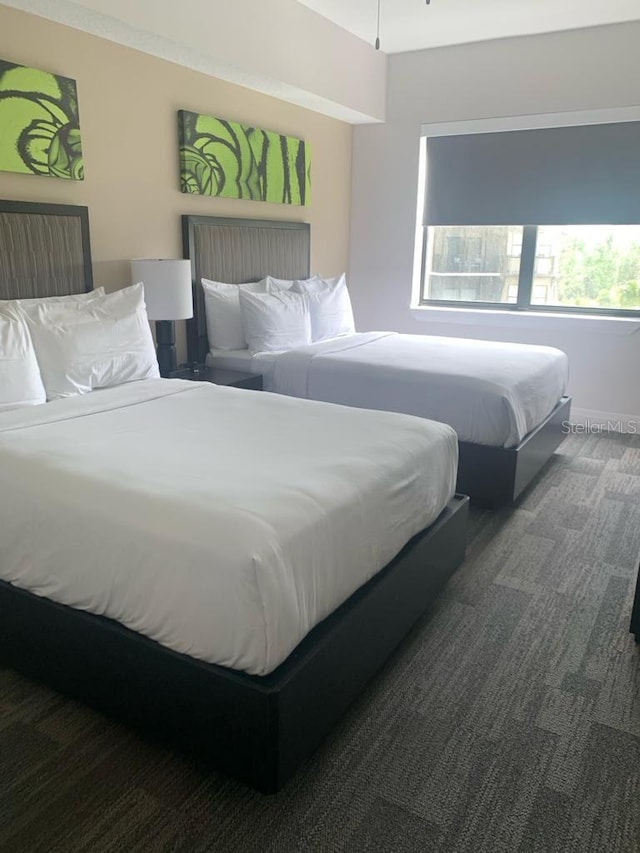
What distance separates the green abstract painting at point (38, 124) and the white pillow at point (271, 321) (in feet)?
4.05

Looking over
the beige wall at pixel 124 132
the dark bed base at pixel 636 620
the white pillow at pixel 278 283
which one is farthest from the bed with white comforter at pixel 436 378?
the dark bed base at pixel 636 620

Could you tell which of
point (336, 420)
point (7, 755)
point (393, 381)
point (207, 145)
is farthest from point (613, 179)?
point (7, 755)

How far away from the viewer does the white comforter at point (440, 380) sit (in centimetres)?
324

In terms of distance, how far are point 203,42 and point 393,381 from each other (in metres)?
2.00

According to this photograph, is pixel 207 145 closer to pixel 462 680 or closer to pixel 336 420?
pixel 336 420

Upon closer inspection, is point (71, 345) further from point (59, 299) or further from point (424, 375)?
point (424, 375)

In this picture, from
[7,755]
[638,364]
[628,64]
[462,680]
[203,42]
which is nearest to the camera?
[7,755]

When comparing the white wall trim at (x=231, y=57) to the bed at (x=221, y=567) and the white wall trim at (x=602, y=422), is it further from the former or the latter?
the white wall trim at (x=602, y=422)

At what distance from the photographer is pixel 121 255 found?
3.52 m

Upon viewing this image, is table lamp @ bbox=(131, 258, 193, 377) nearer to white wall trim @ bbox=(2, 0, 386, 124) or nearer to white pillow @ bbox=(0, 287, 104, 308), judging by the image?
white pillow @ bbox=(0, 287, 104, 308)

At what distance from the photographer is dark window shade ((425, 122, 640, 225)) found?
4445 mm

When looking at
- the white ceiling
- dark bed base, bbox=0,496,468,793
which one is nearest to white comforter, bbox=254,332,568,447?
dark bed base, bbox=0,496,468,793

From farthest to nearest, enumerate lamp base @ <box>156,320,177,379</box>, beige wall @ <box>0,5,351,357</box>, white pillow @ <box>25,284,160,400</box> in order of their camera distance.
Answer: lamp base @ <box>156,320,177,379</box>, beige wall @ <box>0,5,351,357</box>, white pillow @ <box>25,284,160,400</box>

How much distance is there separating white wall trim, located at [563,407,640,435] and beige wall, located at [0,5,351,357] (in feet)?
9.25
